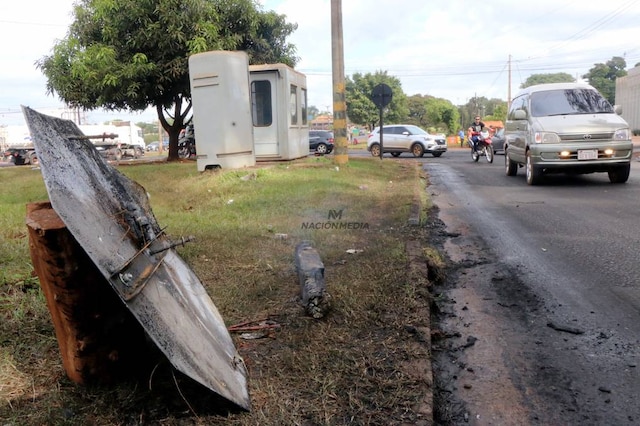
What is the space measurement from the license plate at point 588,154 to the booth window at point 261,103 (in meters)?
7.53

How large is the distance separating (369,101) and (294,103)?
45.8m

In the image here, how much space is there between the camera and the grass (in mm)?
2154

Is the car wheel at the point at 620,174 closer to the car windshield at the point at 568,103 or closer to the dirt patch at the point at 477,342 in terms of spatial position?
the car windshield at the point at 568,103

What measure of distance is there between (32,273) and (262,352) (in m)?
1.87

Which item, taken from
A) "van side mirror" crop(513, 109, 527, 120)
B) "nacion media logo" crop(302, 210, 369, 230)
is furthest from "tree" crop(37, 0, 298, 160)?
"nacion media logo" crop(302, 210, 369, 230)

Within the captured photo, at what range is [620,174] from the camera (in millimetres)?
9719

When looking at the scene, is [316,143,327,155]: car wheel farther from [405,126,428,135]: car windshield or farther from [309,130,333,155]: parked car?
[405,126,428,135]: car windshield

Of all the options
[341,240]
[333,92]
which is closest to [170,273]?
[341,240]

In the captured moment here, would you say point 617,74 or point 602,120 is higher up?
point 617,74

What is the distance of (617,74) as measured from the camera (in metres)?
70.5

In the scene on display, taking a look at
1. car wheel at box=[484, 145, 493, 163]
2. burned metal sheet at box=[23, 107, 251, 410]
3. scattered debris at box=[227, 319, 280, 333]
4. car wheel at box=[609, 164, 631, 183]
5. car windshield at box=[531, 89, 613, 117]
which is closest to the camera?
burned metal sheet at box=[23, 107, 251, 410]

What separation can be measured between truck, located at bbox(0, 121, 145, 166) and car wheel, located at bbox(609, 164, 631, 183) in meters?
13.9

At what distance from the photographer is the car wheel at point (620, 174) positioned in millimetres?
9617

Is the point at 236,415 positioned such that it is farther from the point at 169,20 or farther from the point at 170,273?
the point at 169,20
